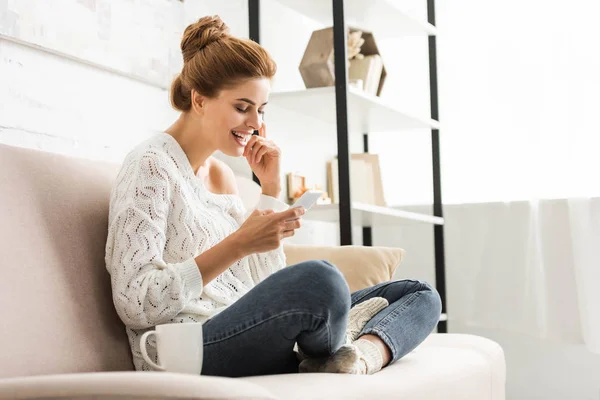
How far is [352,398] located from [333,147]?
2.55m

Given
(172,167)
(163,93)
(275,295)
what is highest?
(163,93)

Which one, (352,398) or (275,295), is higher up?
(275,295)

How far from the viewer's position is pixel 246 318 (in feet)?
4.84

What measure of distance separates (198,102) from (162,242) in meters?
0.42

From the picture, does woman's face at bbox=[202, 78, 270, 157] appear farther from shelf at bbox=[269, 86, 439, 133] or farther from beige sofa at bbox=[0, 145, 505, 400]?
shelf at bbox=[269, 86, 439, 133]

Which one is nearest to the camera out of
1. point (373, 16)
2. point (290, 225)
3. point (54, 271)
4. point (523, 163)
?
point (54, 271)

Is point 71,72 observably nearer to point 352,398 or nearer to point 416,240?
point 352,398

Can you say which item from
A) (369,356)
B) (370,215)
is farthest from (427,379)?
(370,215)

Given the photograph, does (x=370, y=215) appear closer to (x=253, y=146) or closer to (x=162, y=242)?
(x=253, y=146)

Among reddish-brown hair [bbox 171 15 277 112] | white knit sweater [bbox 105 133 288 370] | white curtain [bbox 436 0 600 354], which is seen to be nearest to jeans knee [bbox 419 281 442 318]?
white knit sweater [bbox 105 133 288 370]

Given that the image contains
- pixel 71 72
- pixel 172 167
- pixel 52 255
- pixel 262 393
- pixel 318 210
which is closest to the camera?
pixel 262 393

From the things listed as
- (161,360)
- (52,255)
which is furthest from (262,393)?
(52,255)

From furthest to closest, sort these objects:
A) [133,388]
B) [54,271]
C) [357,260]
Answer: [357,260] → [54,271] → [133,388]

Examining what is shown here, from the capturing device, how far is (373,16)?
3.31 m
